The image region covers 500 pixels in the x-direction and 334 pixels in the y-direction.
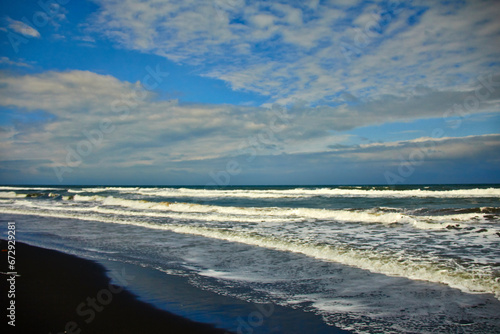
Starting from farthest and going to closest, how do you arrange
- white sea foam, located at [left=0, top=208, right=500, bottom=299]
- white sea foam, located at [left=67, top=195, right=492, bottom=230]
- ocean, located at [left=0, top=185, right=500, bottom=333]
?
white sea foam, located at [left=67, top=195, right=492, bottom=230], white sea foam, located at [left=0, top=208, right=500, bottom=299], ocean, located at [left=0, top=185, right=500, bottom=333]

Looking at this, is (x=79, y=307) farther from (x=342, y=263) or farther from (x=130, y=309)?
(x=342, y=263)

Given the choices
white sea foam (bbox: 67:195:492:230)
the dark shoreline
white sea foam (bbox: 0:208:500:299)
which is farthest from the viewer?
white sea foam (bbox: 67:195:492:230)

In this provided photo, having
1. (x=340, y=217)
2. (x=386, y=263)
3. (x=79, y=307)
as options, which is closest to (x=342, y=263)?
(x=386, y=263)

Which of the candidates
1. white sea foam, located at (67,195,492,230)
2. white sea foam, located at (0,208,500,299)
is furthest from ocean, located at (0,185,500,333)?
white sea foam, located at (67,195,492,230)

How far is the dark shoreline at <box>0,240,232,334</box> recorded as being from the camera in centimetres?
448

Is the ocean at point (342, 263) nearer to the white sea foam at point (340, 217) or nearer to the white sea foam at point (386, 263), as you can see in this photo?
the white sea foam at point (386, 263)

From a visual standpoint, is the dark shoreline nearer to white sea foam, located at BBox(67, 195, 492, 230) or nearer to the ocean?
the ocean

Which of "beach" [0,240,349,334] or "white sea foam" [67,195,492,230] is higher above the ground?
"white sea foam" [67,195,492,230]

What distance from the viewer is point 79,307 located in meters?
5.30

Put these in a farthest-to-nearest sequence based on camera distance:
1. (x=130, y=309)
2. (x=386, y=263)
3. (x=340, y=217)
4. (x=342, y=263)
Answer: (x=340, y=217) < (x=342, y=263) < (x=386, y=263) < (x=130, y=309)

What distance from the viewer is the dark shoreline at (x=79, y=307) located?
448cm

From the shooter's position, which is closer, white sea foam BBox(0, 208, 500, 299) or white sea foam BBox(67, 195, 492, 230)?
white sea foam BBox(0, 208, 500, 299)

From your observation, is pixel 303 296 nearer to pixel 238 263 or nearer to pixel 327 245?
pixel 238 263

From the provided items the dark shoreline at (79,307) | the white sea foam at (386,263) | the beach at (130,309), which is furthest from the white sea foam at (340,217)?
the dark shoreline at (79,307)
